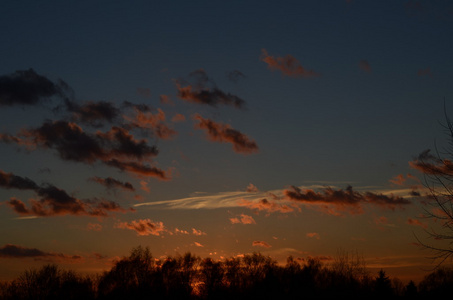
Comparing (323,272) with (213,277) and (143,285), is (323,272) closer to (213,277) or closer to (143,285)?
(213,277)

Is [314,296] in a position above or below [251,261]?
below

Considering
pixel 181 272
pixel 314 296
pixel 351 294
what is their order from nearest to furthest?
pixel 351 294
pixel 314 296
pixel 181 272

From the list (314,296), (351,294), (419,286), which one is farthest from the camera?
(419,286)

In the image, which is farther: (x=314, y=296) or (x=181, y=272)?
(x=181, y=272)

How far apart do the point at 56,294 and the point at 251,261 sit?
3937 cm

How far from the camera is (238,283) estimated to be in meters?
98.6

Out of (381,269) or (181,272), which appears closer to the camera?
(381,269)

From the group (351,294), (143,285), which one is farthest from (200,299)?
(351,294)

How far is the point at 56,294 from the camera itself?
294 ft

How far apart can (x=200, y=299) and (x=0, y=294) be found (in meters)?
37.4

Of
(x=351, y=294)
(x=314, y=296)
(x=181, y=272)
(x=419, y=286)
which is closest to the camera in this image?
(x=351, y=294)

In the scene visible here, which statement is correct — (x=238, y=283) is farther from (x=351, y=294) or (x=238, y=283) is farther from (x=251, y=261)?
(x=351, y=294)

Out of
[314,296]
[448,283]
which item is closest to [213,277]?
[314,296]

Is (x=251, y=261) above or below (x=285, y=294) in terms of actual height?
above
